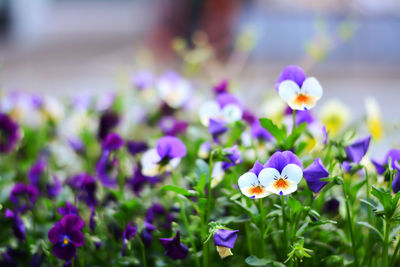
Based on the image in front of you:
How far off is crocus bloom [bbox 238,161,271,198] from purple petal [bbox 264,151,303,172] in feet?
0.05

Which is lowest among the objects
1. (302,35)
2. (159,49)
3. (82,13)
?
(82,13)

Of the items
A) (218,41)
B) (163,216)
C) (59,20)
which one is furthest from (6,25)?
(163,216)

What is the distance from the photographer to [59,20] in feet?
22.8

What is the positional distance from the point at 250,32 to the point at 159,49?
5.17ft

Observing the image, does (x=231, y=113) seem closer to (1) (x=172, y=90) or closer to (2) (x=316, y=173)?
(2) (x=316, y=173)

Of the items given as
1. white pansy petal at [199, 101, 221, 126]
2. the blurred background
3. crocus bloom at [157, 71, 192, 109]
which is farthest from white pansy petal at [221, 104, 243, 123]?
the blurred background

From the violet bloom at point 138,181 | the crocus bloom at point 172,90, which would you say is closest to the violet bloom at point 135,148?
the violet bloom at point 138,181

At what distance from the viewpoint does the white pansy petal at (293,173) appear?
447mm

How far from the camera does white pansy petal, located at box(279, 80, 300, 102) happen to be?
1.60 feet

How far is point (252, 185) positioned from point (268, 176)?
2 cm

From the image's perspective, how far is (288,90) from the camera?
491 mm

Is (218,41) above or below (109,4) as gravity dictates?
above

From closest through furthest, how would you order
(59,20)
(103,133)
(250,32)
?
(103,133)
(250,32)
(59,20)

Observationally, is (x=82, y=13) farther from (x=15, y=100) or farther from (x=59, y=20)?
(x=15, y=100)
